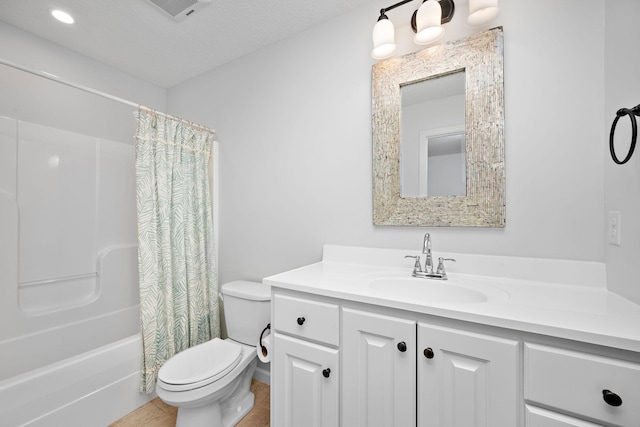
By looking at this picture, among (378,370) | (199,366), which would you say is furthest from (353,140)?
(199,366)

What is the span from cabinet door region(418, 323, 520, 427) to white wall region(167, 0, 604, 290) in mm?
581

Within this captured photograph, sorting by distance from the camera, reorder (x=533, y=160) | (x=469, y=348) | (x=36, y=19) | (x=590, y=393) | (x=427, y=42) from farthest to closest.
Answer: (x=36, y=19)
(x=427, y=42)
(x=533, y=160)
(x=469, y=348)
(x=590, y=393)

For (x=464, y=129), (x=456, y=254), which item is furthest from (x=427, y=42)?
(x=456, y=254)

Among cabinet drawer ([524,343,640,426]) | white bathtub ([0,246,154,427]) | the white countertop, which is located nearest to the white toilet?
white bathtub ([0,246,154,427])

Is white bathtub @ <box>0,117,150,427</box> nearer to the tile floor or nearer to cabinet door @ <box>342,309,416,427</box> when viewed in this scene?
the tile floor

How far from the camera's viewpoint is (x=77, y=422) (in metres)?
1.40

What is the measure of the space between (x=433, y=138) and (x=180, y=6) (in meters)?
1.58

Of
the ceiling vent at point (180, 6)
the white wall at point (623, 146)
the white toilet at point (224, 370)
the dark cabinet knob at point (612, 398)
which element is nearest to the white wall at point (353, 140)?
the white wall at point (623, 146)

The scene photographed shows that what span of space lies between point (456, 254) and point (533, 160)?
519 mm

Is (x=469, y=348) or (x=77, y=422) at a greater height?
(x=469, y=348)

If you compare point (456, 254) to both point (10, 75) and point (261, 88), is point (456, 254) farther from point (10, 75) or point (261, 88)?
point (10, 75)

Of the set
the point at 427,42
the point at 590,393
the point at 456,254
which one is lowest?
the point at 590,393

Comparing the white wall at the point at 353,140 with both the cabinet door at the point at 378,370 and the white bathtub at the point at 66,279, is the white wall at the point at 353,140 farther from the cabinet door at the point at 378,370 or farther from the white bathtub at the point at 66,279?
the white bathtub at the point at 66,279

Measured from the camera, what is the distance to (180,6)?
5.12 feet
